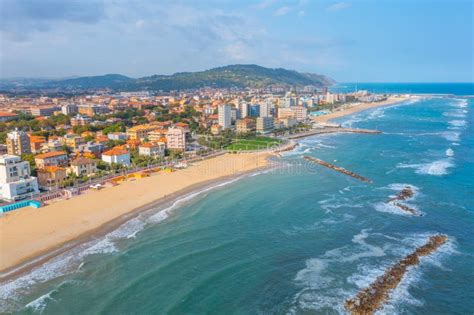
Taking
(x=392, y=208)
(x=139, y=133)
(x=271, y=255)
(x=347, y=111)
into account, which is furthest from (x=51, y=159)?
(x=347, y=111)

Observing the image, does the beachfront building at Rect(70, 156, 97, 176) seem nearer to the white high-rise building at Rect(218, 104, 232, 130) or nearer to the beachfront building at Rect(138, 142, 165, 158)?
the beachfront building at Rect(138, 142, 165, 158)

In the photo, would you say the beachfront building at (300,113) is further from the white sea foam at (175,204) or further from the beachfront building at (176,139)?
the white sea foam at (175,204)

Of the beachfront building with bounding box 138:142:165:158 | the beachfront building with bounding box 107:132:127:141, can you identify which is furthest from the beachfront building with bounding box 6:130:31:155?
the beachfront building with bounding box 138:142:165:158

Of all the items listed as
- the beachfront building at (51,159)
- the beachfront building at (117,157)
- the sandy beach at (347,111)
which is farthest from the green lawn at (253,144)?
the sandy beach at (347,111)

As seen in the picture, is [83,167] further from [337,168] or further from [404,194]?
[404,194]

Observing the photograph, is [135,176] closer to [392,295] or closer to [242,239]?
[242,239]

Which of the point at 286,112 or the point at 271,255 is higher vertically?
the point at 286,112
